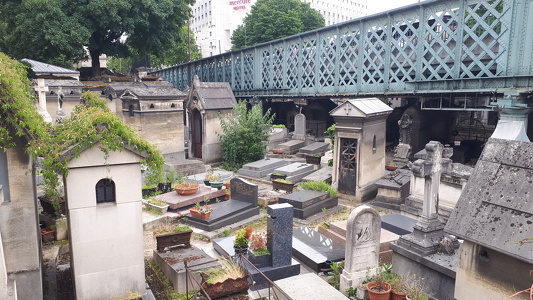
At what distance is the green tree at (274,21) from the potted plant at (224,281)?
39632 millimetres

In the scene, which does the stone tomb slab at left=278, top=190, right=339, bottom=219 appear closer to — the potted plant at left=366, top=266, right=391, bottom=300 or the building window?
the potted plant at left=366, top=266, right=391, bottom=300

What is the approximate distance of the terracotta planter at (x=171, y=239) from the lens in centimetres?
840

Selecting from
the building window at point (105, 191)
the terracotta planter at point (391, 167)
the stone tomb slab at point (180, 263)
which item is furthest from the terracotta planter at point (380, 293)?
the terracotta planter at point (391, 167)

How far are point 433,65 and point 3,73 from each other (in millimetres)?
15176

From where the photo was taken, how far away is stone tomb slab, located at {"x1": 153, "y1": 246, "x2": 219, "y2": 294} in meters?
7.38

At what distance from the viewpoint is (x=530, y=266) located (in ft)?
16.0

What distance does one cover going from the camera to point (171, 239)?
8477 millimetres

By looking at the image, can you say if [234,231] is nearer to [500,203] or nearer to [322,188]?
[322,188]

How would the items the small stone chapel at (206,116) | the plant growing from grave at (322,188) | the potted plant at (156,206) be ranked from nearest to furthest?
the potted plant at (156,206) < the plant growing from grave at (322,188) < the small stone chapel at (206,116)

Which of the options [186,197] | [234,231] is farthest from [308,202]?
[186,197]

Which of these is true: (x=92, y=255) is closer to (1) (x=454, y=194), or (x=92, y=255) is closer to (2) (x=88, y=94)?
(2) (x=88, y=94)

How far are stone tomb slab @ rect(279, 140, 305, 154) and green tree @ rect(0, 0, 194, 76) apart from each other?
43.0ft

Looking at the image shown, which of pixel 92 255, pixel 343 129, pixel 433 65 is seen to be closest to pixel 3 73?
pixel 92 255

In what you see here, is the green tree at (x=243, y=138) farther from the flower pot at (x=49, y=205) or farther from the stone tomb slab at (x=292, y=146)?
the flower pot at (x=49, y=205)
